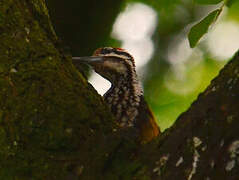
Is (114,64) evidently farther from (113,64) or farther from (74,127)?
(74,127)

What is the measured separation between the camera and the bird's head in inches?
158

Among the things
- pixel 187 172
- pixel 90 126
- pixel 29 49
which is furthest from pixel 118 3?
pixel 187 172

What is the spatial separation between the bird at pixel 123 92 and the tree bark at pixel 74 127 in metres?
0.76

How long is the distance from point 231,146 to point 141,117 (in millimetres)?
1629

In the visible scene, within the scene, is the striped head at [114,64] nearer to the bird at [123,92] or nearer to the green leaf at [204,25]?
the bird at [123,92]

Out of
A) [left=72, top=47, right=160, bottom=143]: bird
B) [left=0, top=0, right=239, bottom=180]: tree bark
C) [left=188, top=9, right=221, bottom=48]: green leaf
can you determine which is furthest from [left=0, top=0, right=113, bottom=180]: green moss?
[left=72, top=47, right=160, bottom=143]: bird

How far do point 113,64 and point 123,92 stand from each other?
1.23 ft

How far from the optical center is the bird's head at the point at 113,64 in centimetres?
400

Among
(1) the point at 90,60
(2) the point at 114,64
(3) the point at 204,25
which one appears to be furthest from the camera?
(2) the point at 114,64

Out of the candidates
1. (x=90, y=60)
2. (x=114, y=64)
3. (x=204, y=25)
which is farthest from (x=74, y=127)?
(x=114, y=64)

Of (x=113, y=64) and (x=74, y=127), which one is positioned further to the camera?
(x=113, y=64)

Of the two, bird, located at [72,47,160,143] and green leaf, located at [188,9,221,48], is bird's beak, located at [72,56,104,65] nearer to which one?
bird, located at [72,47,160,143]

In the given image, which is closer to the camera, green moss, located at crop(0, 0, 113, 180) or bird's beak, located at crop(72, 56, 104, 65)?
green moss, located at crop(0, 0, 113, 180)

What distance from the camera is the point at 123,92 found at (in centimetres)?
373
